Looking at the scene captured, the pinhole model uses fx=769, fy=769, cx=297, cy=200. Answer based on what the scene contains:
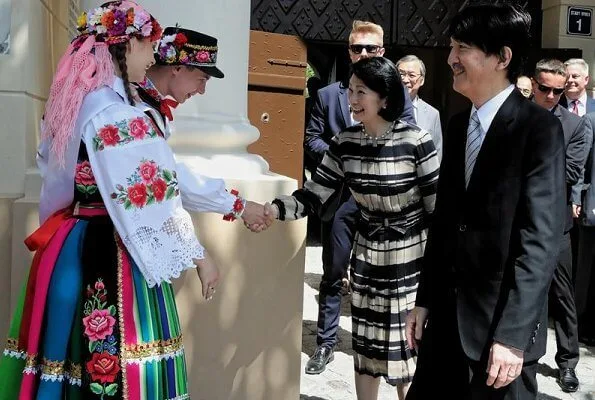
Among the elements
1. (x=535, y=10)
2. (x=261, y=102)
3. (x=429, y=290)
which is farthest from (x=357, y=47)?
(x=535, y=10)

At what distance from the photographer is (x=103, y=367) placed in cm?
237

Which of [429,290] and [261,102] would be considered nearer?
[429,290]

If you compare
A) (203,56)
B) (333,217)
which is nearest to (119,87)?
(203,56)

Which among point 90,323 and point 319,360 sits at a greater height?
point 90,323

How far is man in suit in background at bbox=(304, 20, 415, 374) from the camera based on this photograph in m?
4.77

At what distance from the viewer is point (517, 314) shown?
7.14 feet

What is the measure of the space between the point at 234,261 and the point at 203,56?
1088mm

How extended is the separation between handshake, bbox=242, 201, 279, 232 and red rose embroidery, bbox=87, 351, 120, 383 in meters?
0.91

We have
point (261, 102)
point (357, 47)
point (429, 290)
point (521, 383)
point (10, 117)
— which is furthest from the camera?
point (261, 102)

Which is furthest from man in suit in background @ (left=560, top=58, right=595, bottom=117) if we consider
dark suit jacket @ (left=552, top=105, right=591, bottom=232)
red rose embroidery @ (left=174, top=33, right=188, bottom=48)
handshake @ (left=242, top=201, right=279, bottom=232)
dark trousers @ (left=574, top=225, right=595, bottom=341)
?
red rose embroidery @ (left=174, top=33, right=188, bottom=48)

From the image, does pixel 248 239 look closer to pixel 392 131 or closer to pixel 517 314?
pixel 392 131

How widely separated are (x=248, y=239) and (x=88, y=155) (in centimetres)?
129

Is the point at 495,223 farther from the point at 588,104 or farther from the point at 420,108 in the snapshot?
the point at 588,104

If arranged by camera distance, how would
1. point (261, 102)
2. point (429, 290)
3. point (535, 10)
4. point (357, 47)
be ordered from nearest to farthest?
point (429, 290), point (357, 47), point (261, 102), point (535, 10)
